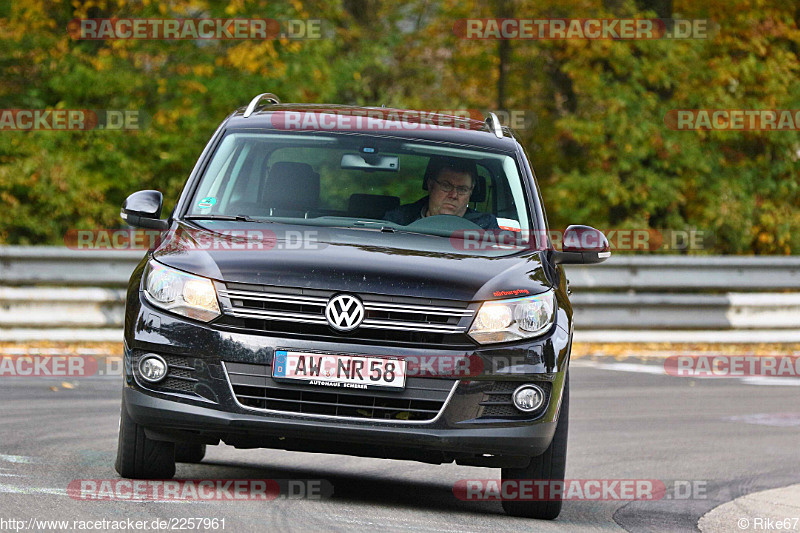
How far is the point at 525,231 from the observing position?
7449 millimetres

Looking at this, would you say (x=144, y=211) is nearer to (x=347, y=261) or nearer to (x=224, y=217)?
(x=224, y=217)

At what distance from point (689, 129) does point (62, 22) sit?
9.53 metres

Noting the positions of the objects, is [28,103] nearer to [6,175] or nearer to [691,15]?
[6,175]

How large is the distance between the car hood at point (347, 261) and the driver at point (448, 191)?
65 centimetres

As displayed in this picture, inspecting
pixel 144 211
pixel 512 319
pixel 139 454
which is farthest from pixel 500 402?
pixel 144 211

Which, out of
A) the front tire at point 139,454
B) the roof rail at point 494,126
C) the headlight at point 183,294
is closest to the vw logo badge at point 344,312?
the headlight at point 183,294

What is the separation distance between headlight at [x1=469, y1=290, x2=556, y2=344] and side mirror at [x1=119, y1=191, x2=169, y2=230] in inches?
69.6

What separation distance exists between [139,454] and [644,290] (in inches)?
423

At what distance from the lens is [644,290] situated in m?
16.7

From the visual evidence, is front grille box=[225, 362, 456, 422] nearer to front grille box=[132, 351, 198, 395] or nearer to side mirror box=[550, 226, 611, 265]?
front grille box=[132, 351, 198, 395]

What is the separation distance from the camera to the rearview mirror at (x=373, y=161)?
25.0 ft

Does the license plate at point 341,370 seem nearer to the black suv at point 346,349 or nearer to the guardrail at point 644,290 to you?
the black suv at point 346,349

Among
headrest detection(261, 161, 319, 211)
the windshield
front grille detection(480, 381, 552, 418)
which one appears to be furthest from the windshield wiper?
front grille detection(480, 381, 552, 418)

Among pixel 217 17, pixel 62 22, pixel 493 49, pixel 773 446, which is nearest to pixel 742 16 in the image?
pixel 493 49
